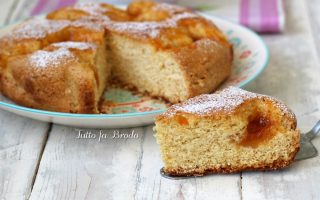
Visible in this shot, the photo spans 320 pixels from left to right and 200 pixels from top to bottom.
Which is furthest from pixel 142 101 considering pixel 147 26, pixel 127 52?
pixel 147 26

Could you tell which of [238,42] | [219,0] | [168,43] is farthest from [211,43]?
[219,0]

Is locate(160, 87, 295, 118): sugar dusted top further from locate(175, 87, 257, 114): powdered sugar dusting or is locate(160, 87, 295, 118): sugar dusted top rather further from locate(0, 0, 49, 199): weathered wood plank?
locate(0, 0, 49, 199): weathered wood plank

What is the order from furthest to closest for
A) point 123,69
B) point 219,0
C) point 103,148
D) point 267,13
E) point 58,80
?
point 219,0 < point 267,13 < point 123,69 < point 58,80 < point 103,148

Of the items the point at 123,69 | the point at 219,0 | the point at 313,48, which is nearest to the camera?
the point at 123,69

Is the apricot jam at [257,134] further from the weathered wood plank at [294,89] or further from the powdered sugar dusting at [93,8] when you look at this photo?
the powdered sugar dusting at [93,8]

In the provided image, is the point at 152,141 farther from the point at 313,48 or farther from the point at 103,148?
the point at 313,48

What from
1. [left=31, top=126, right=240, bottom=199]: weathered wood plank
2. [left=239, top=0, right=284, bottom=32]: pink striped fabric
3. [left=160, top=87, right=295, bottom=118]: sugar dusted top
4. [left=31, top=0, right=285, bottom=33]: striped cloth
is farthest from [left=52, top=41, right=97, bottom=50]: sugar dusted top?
[left=239, top=0, right=284, bottom=32]: pink striped fabric

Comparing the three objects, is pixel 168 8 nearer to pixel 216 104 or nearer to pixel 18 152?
pixel 216 104
